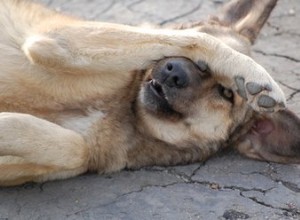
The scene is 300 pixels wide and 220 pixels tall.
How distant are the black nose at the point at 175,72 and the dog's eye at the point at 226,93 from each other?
0.65ft

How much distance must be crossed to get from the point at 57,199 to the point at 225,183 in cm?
83

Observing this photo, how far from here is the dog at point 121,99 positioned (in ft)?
10.5

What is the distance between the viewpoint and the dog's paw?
124 inches

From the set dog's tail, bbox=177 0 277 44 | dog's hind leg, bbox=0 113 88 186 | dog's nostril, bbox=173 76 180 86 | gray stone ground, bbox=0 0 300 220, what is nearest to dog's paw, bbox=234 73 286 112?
dog's nostril, bbox=173 76 180 86

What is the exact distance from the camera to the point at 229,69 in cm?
331

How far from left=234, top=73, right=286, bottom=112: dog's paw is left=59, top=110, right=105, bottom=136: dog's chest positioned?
0.73 m

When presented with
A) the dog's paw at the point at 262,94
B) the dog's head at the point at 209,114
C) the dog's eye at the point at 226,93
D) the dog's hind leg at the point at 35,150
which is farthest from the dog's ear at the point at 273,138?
the dog's hind leg at the point at 35,150

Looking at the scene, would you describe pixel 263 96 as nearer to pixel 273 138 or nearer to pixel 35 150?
pixel 273 138

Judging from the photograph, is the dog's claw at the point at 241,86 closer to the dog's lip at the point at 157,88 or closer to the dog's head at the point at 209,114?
the dog's head at the point at 209,114

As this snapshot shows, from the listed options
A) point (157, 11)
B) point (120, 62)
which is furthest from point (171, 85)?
point (157, 11)

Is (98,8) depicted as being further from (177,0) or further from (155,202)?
(155,202)

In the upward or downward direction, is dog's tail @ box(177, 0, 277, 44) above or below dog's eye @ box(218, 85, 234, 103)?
above

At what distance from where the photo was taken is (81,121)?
11.1 ft

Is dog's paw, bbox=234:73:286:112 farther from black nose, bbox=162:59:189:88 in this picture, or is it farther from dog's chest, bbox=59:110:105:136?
dog's chest, bbox=59:110:105:136
